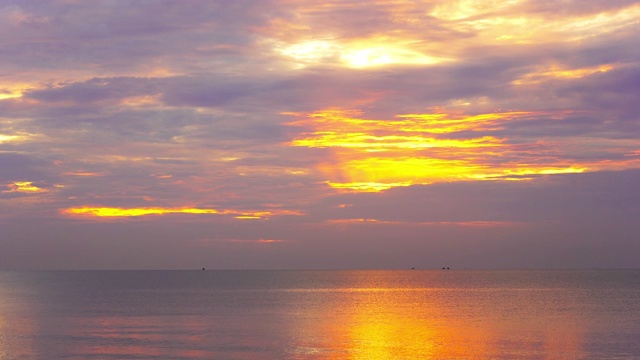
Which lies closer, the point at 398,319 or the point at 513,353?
the point at 513,353

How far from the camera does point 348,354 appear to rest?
64.4m

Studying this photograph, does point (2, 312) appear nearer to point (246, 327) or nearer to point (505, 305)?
point (246, 327)

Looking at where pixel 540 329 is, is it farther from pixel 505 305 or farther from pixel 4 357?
pixel 4 357

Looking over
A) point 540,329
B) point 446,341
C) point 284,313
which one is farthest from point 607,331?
point 284,313

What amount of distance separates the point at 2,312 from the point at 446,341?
68672 millimetres

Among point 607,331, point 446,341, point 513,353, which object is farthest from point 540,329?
point 513,353

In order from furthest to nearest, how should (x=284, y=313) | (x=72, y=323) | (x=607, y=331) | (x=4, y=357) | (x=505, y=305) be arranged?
(x=505, y=305), (x=284, y=313), (x=72, y=323), (x=607, y=331), (x=4, y=357)

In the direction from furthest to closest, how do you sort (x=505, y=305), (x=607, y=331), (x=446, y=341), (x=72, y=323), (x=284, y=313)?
(x=505, y=305)
(x=284, y=313)
(x=72, y=323)
(x=607, y=331)
(x=446, y=341)

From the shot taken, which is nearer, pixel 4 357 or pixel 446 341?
pixel 4 357

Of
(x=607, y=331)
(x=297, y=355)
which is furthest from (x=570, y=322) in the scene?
(x=297, y=355)

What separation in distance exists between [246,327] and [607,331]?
123 ft

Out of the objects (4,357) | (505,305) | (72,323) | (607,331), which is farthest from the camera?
(505,305)

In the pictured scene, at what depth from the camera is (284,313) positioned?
108562 millimetres

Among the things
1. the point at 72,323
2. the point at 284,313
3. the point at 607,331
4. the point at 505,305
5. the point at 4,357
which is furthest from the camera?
the point at 505,305
